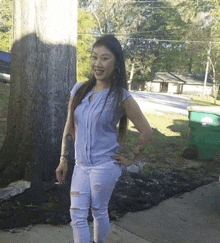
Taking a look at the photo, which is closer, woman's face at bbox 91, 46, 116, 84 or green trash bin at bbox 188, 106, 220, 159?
woman's face at bbox 91, 46, 116, 84

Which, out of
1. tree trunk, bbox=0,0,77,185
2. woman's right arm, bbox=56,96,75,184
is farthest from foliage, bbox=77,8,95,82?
woman's right arm, bbox=56,96,75,184

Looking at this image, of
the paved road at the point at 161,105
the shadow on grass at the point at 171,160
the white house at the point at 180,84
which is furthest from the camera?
the white house at the point at 180,84

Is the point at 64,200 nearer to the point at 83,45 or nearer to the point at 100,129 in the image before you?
the point at 100,129

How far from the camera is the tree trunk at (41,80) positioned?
12.8 feet

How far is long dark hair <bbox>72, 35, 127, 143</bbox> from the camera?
2.22 m

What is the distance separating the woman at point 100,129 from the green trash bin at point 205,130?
468cm

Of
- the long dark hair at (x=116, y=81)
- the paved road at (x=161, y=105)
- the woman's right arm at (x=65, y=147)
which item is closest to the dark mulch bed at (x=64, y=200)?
the woman's right arm at (x=65, y=147)

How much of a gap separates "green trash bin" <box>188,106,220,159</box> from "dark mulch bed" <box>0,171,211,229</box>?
177cm

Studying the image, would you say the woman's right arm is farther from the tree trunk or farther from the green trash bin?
the green trash bin

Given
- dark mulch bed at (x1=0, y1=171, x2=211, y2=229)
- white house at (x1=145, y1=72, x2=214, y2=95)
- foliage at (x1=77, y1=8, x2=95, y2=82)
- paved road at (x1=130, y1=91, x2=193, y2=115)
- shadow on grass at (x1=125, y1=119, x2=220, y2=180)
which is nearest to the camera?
dark mulch bed at (x1=0, y1=171, x2=211, y2=229)

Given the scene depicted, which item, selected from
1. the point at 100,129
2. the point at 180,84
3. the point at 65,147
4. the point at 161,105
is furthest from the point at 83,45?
the point at 180,84

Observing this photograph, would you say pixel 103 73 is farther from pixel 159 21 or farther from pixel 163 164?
pixel 159 21

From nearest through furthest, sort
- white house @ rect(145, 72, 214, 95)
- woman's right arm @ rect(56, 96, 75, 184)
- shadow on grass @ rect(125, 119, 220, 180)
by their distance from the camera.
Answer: woman's right arm @ rect(56, 96, 75, 184), shadow on grass @ rect(125, 119, 220, 180), white house @ rect(145, 72, 214, 95)

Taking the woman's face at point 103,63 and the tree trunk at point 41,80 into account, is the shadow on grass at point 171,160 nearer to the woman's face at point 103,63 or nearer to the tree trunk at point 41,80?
the tree trunk at point 41,80
